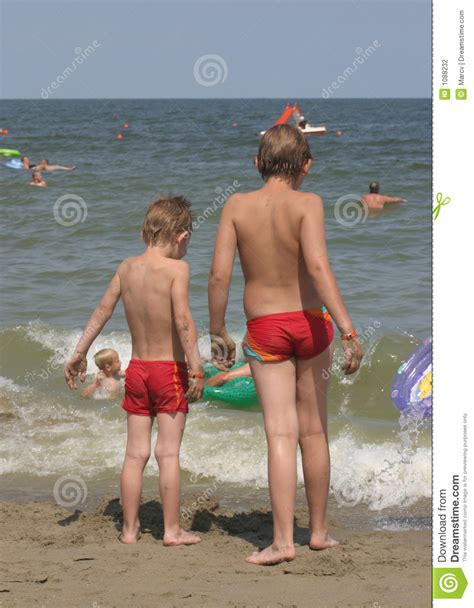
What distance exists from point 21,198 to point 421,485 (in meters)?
13.5

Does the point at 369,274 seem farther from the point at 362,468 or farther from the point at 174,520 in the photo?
the point at 174,520

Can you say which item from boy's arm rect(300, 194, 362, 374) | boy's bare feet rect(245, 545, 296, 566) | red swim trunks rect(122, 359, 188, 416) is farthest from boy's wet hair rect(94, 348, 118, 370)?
boy's arm rect(300, 194, 362, 374)

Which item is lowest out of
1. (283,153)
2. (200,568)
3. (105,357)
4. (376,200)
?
(200,568)

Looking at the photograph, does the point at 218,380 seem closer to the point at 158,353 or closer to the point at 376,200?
the point at 158,353

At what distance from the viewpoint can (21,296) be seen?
10.5m

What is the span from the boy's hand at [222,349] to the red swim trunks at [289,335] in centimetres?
10

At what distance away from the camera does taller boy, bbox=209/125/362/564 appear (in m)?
3.93

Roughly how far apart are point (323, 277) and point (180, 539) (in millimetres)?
1323

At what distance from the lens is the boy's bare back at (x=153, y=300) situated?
423 cm

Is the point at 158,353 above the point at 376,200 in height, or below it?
below

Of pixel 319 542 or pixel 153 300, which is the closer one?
pixel 319 542

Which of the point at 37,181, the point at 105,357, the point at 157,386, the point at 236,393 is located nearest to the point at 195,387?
the point at 157,386

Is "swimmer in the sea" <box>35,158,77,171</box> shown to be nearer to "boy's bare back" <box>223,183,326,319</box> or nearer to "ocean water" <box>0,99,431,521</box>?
"ocean water" <box>0,99,431,521</box>

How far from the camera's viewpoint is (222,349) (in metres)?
3.94
